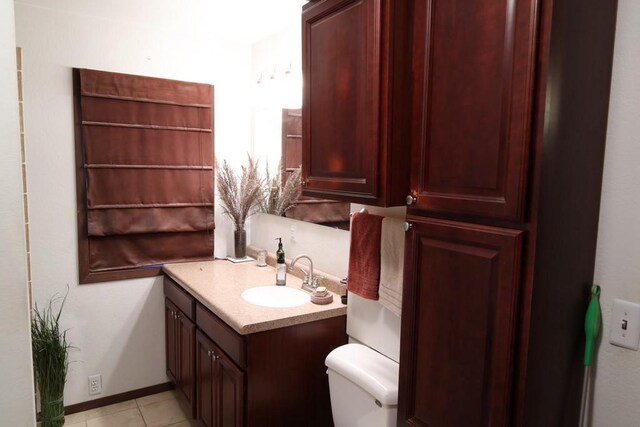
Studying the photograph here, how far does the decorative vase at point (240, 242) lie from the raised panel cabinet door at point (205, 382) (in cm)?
81

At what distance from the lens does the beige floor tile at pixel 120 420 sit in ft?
8.59

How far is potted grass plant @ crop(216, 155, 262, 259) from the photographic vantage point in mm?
2922

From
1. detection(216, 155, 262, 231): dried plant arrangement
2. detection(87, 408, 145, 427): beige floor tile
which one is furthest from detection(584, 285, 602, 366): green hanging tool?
detection(87, 408, 145, 427): beige floor tile

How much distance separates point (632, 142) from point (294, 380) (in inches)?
60.6

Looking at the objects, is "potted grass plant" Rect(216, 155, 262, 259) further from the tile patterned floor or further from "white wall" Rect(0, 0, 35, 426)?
"white wall" Rect(0, 0, 35, 426)

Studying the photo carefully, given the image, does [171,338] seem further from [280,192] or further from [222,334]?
[280,192]

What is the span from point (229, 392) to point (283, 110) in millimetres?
1660

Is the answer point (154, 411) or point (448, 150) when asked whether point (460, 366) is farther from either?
point (154, 411)

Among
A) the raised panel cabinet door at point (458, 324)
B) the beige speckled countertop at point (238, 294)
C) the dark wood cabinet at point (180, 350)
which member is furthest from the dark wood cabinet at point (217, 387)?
the raised panel cabinet door at point (458, 324)

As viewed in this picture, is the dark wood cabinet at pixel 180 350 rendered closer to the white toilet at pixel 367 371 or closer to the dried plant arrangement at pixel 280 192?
the dried plant arrangement at pixel 280 192

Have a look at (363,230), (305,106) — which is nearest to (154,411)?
(363,230)

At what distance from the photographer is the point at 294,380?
1927 mm

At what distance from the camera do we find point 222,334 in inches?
78.4

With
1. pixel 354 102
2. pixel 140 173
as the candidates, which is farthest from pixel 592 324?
pixel 140 173
